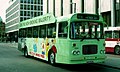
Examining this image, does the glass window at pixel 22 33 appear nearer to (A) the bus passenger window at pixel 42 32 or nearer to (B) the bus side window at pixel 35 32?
(B) the bus side window at pixel 35 32

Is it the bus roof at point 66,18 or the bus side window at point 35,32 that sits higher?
A: the bus roof at point 66,18

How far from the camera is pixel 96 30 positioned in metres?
15.0

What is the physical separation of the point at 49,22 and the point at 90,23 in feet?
10.7

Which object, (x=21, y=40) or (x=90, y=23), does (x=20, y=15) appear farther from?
(x=90, y=23)

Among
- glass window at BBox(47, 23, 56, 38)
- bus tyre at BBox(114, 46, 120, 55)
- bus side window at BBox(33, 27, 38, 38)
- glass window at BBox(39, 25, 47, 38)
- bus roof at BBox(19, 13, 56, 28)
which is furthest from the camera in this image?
bus tyre at BBox(114, 46, 120, 55)

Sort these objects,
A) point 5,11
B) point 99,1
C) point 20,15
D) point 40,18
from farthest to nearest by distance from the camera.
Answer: point 5,11 < point 20,15 < point 99,1 < point 40,18

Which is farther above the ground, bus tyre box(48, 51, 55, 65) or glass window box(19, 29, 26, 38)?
glass window box(19, 29, 26, 38)

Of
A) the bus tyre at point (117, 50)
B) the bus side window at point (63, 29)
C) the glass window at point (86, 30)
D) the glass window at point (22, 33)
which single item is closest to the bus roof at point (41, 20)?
the glass window at point (22, 33)

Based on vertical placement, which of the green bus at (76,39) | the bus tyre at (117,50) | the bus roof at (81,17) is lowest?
the bus tyre at (117,50)

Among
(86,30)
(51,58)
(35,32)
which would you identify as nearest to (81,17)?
(86,30)

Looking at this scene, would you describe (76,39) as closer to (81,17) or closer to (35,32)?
(81,17)

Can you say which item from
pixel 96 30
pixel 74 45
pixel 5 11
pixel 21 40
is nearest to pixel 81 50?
pixel 74 45

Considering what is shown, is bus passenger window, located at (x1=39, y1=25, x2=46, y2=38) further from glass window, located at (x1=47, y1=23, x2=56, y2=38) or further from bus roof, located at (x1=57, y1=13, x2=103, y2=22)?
bus roof, located at (x1=57, y1=13, x2=103, y2=22)

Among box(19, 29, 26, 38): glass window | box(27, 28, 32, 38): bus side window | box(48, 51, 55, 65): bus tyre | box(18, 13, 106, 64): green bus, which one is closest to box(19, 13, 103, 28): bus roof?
box(18, 13, 106, 64): green bus
